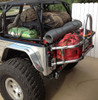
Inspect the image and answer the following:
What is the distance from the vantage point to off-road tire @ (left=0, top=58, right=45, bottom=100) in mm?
2357

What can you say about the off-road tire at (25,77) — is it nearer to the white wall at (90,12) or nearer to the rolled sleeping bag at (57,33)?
the rolled sleeping bag at (57,33)

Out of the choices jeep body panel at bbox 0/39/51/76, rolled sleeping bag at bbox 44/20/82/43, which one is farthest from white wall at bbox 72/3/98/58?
jeep body panel at bbox 0/39/51/76

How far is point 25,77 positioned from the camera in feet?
7.70

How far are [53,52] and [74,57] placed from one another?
1.22 ft

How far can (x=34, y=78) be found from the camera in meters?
2.40

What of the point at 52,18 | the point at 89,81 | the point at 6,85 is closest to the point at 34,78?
the point at 6,85

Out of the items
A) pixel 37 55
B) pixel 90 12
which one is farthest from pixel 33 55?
Answer: pixel 90 12

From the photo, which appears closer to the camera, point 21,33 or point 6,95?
point 21,33

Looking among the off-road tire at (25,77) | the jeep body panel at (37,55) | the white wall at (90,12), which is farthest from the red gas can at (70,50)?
the white wall at (90,12)

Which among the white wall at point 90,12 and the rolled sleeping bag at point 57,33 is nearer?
the rolled sleeping bag at point 57,33

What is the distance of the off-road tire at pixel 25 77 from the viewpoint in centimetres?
236

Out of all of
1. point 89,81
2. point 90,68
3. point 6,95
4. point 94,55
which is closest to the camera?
point 6,95

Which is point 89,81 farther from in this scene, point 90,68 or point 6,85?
point 6,85

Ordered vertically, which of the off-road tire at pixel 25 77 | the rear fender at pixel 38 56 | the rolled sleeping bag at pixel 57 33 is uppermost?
the rolled sleeping bag at pixel 57 33
